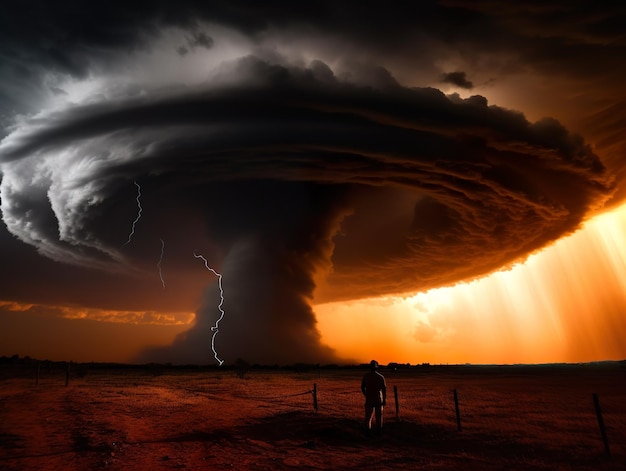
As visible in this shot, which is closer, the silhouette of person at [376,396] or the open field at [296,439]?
the open field at [296,439]

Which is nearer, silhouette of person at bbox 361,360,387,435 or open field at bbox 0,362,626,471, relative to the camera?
open field at bbox 0,362,626,471

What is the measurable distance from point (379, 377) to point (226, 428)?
6.91 m

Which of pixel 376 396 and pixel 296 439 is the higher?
pixel 376 396

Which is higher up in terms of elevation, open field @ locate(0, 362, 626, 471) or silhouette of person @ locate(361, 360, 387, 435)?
silhouette of person @ locate(361, 360, 387, 435)

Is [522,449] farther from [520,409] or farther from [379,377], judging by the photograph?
[520,409]

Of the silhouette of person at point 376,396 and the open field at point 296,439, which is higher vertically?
the silhouette of person at point 376,396

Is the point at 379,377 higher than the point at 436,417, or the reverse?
the point at 379,377

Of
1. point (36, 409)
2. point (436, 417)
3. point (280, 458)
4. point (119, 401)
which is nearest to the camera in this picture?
point (280, 458)

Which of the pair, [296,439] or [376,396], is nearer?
[296,439]

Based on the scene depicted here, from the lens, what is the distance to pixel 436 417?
65.8ft

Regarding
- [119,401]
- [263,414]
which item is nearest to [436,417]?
[263,414]

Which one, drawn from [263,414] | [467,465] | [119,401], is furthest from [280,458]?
[119,401]

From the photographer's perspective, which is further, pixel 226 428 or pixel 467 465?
pixel 226 428

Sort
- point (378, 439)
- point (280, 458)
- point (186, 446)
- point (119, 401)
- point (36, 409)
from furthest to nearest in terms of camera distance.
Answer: point (119, 401) < point (36, 409) < point (378, 439) < point (186, 446) < point (280, 458)
